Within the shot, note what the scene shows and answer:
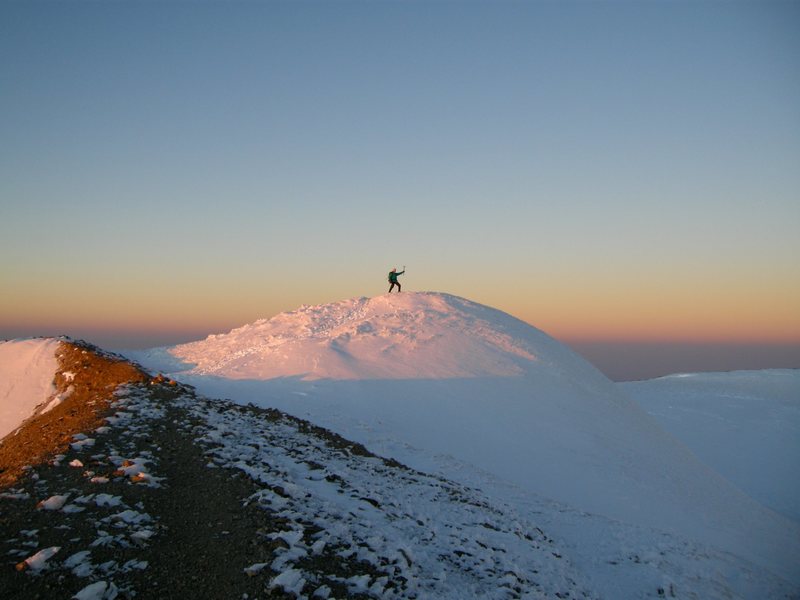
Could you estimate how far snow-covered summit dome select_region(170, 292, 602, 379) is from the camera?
24109 millimetres

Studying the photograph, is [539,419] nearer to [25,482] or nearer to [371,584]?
[371,584]

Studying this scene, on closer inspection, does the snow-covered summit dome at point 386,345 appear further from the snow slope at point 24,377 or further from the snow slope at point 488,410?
the snow slope at point 24,377

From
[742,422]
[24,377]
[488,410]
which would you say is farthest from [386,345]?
[742,422]

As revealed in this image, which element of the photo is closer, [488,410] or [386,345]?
[488,410]

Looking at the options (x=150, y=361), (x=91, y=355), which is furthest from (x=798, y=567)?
(x=150, y=361)

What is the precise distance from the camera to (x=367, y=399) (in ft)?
68.1

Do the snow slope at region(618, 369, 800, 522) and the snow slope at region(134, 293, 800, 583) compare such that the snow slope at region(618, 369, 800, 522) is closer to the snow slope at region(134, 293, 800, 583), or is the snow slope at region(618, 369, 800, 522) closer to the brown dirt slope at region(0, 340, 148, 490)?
the snow slope at region(134, 293, 800, 583)

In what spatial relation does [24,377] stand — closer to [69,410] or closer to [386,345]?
[69,410]

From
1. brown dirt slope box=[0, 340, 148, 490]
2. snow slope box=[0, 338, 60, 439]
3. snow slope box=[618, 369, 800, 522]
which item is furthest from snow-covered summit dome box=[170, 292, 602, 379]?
snow slope box=[618, 369, 800, 522]

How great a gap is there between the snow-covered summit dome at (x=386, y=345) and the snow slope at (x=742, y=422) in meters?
13.1

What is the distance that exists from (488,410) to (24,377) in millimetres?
19106

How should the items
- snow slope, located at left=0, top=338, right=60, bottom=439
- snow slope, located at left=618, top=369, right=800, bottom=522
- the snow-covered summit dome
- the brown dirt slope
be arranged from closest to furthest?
the brown dirt slope < snow slope, located at left=0, top=338, right=60, bottom=439 < the snow-covered summit dome < snow slope, located at left=618, top=369, right=800, bottom=522

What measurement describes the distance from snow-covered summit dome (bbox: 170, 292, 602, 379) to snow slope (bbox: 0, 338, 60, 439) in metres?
6.50

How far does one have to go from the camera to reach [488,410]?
71.9ft
